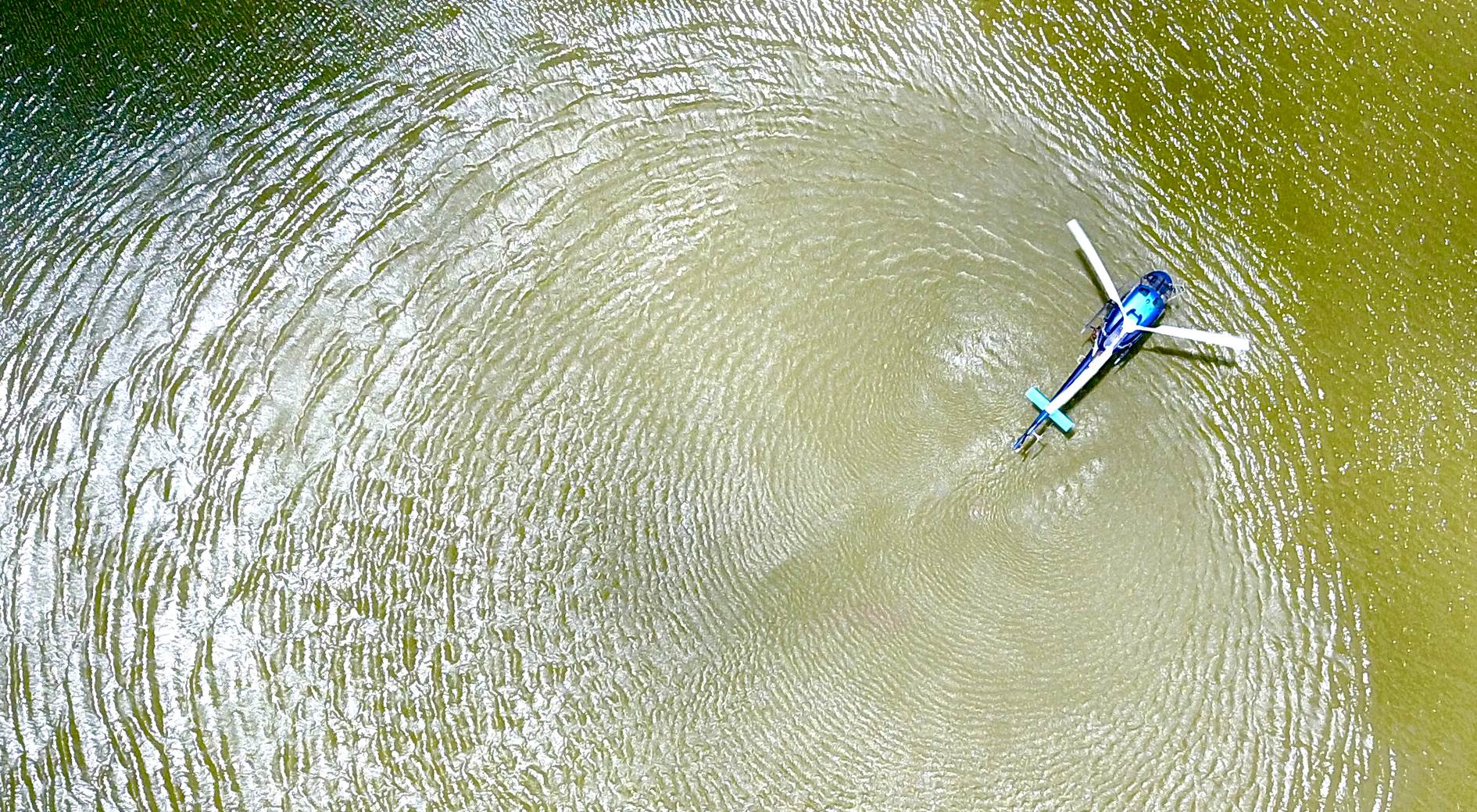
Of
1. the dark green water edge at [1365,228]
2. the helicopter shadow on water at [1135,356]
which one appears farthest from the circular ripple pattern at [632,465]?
the dark green water edge at [1365,228]

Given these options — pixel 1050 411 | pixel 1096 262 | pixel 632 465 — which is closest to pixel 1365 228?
pixel 1096 262

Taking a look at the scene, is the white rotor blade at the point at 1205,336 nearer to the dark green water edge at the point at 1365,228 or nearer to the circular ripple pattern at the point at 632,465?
the circular ripple pattern at the point at 632,465

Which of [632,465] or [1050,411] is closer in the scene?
[1050,411]

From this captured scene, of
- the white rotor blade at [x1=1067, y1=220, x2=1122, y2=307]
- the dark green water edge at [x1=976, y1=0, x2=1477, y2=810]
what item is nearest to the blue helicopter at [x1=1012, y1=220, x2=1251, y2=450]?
the white rotor blade at [x1=1067, y1=220, x2=1122, y2=307]

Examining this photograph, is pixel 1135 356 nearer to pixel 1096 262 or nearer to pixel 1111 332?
Result: pixel 1111 332

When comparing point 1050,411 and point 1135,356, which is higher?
point 1135,356

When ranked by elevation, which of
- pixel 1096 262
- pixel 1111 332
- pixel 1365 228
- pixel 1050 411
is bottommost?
pixel 1050 411

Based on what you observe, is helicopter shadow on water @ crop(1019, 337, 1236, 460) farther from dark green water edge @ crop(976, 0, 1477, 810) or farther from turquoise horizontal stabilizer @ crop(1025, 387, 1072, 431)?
dark green water edge @ crop(976, 0, 1477, 810)
